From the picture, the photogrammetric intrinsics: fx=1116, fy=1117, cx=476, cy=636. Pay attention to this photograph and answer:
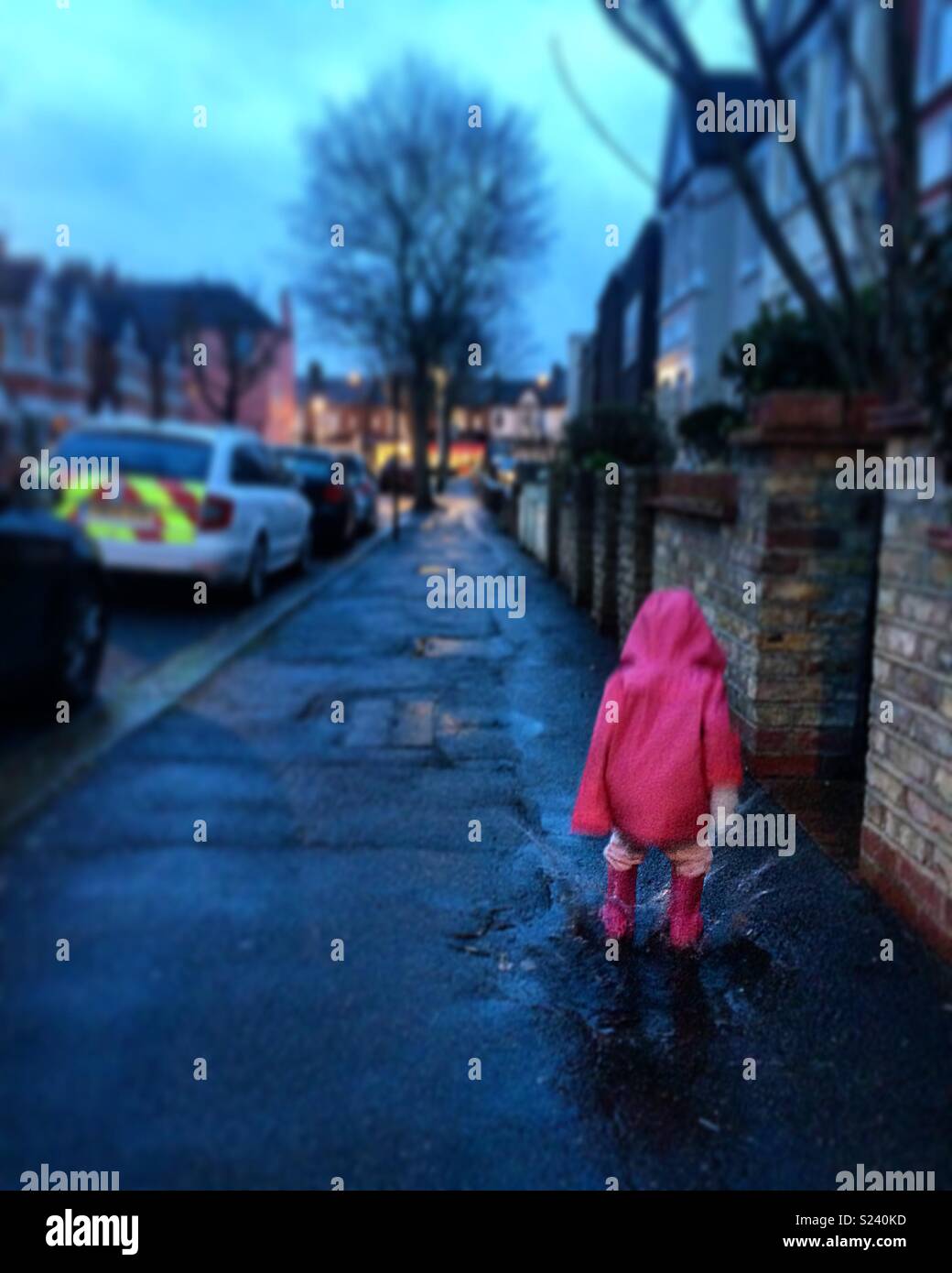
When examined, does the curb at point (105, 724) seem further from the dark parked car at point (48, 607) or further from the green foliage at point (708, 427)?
the green foliage at point (708, 427)

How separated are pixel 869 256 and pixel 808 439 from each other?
3617 mm

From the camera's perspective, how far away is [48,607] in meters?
1.31

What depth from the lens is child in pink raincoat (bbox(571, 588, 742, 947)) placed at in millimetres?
3061

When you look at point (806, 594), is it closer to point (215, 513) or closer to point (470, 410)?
point (215, 513)

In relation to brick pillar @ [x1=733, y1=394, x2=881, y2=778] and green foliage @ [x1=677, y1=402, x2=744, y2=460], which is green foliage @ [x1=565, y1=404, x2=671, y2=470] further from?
brick pillar @ [x1=733, y1=394, x2=881, y2=778]

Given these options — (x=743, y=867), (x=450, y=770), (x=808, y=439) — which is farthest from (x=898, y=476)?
(x=450, y=770)

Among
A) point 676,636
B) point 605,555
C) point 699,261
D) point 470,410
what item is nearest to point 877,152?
point 605,555

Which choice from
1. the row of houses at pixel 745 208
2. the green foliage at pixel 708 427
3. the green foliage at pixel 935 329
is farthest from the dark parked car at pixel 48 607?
the green foliage at pixel 708 427

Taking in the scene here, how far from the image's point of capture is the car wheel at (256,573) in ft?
7.99

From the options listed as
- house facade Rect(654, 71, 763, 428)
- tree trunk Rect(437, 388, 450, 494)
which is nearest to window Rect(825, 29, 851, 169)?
house facade Rect(654, 71, 763, 428)

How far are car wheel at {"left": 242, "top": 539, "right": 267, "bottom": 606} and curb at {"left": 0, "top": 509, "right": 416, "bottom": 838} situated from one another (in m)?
0.09

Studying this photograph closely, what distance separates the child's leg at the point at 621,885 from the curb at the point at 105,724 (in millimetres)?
1217

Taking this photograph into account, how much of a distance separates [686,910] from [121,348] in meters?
2.33

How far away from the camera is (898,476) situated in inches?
144
